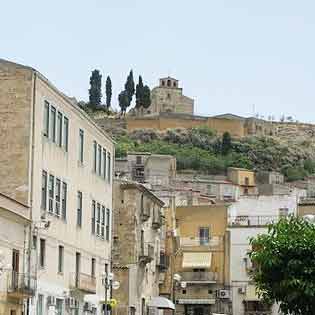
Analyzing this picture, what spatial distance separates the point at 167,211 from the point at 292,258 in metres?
36.9

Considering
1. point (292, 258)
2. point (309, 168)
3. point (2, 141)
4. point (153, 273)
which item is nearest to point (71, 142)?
point (2, 141)

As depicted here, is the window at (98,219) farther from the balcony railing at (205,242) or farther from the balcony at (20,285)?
the balcony railing at (205,242)

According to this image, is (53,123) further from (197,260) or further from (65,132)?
(197,260)

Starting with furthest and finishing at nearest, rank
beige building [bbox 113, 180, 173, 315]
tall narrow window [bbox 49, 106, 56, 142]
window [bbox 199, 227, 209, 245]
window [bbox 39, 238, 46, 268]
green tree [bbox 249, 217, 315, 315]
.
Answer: window [bbox 199, 227, 209, 245] → beige building [bbox 113, 180, 173, 315] → tall narrow window [bbox 49, 106, 56, 142] → window [bbox 39, 238, 46, 268] → green tree [bbox 249, 217, 315, 315]

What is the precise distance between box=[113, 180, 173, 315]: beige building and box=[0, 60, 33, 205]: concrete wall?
1910 centimetres

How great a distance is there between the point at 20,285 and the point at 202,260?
125 feet

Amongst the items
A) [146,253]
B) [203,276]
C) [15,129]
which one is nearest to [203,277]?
[203,276]

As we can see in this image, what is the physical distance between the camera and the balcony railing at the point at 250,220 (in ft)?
260

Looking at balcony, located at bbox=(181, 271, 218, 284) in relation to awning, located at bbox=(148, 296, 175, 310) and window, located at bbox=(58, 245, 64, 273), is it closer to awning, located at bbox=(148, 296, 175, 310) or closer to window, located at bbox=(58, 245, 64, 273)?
awning, located at bbox=(148, 296, 175, 310)

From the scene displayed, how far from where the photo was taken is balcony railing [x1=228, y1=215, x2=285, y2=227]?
7919 centimetres

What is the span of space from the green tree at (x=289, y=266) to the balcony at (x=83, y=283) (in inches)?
413

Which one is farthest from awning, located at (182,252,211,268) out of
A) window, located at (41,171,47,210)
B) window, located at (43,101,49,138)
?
window, located at (43,101,49,138)

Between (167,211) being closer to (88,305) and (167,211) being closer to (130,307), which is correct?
(130,307)

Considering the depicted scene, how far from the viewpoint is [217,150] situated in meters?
189
